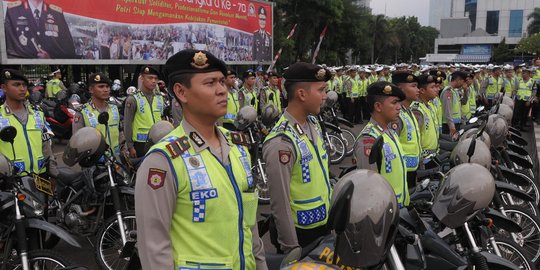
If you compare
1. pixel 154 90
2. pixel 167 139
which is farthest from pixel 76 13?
pixel 167 139

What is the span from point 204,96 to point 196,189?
0.36m

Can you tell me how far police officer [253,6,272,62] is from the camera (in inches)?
752

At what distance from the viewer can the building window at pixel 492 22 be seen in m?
84.3

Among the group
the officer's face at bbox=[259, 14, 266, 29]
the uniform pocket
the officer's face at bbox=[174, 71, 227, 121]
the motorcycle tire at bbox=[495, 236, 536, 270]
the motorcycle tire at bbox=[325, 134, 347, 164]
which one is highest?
the officer's face at bbox=[259, 14, 266, 29]

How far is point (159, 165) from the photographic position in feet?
5.60

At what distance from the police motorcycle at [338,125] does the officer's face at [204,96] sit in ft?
22.6

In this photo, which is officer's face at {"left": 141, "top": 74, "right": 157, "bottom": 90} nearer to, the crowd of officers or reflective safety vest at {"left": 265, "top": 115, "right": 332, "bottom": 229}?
the crowd of officers

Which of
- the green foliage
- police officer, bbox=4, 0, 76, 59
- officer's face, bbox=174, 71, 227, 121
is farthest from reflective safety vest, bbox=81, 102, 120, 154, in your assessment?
the green foliage

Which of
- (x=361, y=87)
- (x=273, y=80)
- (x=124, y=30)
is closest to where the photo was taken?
(x=273, y=80)

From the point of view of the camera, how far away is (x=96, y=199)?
451cm

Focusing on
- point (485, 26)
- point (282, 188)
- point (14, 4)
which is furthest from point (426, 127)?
point (485, 26)

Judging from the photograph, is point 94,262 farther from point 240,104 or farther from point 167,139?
point 240,104

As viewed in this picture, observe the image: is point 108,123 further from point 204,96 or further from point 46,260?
point 204,96

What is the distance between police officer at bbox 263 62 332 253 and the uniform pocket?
699 mm
